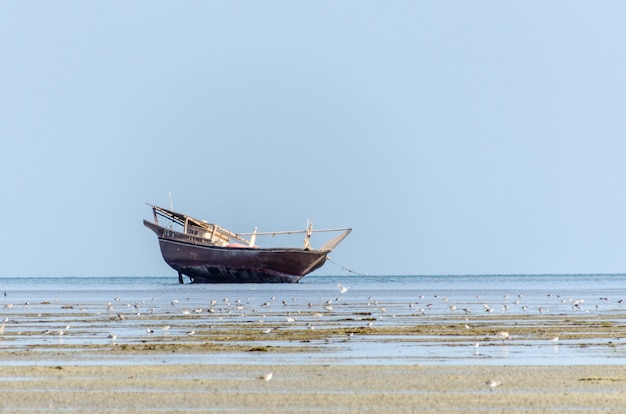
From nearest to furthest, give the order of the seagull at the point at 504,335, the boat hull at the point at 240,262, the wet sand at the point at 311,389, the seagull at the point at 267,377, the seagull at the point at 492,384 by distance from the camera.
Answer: the wet sand at the point at 311,389 → the seagull at the point at 492,384 → the seagull at the point at 267,377 → the seagull at the point at 504,335 → the boat hull at the point at 240,262

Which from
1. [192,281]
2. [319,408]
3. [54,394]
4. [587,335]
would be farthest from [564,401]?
[192,281]

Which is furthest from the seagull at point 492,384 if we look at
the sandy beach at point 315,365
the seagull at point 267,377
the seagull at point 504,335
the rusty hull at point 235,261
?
the rusty hull at point 235,261

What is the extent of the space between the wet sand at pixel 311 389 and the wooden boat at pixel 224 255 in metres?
67.9

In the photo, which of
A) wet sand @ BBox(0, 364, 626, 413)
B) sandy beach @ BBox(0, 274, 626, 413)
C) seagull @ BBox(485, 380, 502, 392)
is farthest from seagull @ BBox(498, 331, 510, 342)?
seagull @ BBox(485, 380, 502, 392)

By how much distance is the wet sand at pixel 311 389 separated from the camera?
1571cm

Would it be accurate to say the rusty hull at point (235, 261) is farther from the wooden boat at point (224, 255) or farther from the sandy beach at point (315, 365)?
the sandy beach at point (315, 365)

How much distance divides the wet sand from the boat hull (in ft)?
222

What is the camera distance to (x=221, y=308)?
45250mm

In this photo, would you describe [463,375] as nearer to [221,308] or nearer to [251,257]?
[221,308]

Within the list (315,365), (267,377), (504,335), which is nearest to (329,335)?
(504,335)

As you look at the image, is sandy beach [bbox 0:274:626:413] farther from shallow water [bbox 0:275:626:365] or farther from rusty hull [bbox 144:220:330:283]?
rusty hull [bbox 144:220:330:283]

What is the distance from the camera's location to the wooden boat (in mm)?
88688

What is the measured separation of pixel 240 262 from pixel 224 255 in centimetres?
131

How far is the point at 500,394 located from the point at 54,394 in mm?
5868
